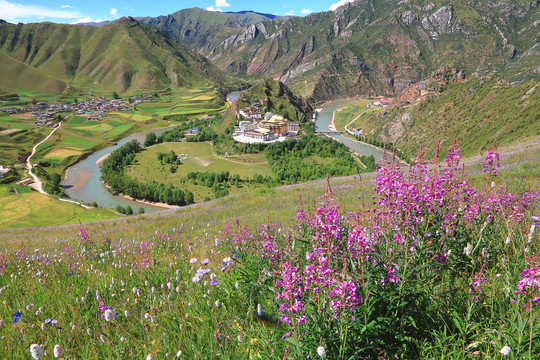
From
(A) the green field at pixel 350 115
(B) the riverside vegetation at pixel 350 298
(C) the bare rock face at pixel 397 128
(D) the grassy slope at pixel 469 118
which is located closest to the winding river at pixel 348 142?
(A) the green field at pixel 350 115

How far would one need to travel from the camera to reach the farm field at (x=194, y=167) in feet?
245

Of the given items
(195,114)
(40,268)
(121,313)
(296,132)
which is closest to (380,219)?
(121,313)

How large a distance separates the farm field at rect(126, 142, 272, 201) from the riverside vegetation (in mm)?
63943

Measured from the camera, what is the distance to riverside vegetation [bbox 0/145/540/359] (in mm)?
2740

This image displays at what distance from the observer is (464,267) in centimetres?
446

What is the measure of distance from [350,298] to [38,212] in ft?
240

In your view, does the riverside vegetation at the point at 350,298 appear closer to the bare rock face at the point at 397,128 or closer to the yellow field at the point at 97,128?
the bare rock face at the point at 397,128

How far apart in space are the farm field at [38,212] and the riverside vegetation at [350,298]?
50.4 m

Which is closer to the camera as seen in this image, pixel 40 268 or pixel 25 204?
pixel 40 268

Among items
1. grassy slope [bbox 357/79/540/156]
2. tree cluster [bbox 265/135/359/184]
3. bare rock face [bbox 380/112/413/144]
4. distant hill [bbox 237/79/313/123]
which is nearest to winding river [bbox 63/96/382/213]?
bare rock face [bbox 380/112/413/144]

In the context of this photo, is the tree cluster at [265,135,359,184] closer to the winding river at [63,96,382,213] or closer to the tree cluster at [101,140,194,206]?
the winding river at [63,96,382,213]

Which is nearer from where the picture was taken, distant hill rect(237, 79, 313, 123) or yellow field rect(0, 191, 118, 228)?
yellow field rect(0, 191, 118, 228)

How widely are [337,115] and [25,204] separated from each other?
529 ft

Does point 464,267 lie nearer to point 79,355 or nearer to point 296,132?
point 79,355
